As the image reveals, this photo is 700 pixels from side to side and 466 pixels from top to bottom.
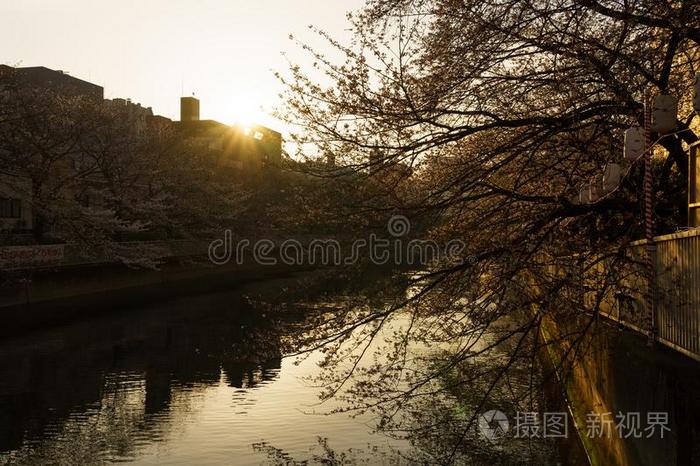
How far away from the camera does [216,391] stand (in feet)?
51.0

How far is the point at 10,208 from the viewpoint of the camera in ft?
132

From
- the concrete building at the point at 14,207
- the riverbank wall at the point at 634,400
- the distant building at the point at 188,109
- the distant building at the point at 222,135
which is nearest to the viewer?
the riverbank wall at the point at 634,400

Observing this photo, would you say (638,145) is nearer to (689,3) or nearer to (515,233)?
(689,3)

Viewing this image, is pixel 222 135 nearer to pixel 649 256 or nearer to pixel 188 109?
pixel 188 109

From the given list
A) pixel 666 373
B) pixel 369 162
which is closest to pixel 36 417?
pixel 369 162

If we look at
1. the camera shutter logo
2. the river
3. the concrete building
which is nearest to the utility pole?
the camera shutter logo

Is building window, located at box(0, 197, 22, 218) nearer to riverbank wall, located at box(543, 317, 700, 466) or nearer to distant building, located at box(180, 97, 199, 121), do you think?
riverbank wall, located at box(543, 317, 700, 466)

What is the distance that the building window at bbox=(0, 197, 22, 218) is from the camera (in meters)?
39.4

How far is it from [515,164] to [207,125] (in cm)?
8183

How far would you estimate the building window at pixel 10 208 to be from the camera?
39406mm

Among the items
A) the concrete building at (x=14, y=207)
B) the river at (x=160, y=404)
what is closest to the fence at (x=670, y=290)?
the river at (x=160, y=404)

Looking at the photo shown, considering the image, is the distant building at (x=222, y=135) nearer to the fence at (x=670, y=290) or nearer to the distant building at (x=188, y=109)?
the distant building at (x=188, y=109)

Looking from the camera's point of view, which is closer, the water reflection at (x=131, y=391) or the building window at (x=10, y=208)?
the water reflection at (x=131, y=391)

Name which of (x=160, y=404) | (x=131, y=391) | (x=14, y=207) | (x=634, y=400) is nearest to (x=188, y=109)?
(x=14, y=207)
